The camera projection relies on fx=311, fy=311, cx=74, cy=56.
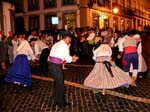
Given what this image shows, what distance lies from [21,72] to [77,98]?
256cm

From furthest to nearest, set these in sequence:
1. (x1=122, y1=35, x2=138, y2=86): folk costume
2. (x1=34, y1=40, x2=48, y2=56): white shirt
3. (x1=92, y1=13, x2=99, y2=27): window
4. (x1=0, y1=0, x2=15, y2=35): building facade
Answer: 1. (x1=92, y1=13, x2=99, y2=27): window
2. (x1=0, y1=0, x2=15, y2=35): building facade
3. (x1=34, y1=40, x2=48, y2=56): white shirt
4. (x1=122, y1=35, x2=138, y2=86): folk costume

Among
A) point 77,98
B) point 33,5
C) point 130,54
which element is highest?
point 33,5

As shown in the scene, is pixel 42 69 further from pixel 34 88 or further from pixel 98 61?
pixel 98 61

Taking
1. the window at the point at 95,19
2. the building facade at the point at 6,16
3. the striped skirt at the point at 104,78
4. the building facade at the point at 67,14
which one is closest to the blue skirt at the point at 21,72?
the striped skirt at the point at 104,78

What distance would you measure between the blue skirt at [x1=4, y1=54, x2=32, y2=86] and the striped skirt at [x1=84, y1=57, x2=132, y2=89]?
2645 mm

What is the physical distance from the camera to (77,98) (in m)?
8.91

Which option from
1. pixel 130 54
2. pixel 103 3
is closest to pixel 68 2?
pixel 103 3

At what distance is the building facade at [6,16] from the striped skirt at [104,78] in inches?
513

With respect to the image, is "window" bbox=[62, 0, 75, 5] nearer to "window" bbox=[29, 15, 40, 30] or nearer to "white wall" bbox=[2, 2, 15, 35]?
"window" bbox=[29, 15, 40, 30]

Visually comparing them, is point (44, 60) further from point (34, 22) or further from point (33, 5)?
point (33, 5)

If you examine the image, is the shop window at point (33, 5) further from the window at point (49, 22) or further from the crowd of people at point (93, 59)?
the crowd of people at point (93, 59)

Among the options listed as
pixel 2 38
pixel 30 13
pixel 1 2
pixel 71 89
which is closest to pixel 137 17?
pixel 30 13

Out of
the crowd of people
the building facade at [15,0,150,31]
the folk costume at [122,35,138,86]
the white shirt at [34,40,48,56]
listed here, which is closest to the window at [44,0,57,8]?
the building facade at [15,0,150,31]

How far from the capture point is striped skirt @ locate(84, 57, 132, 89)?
8461 mm
